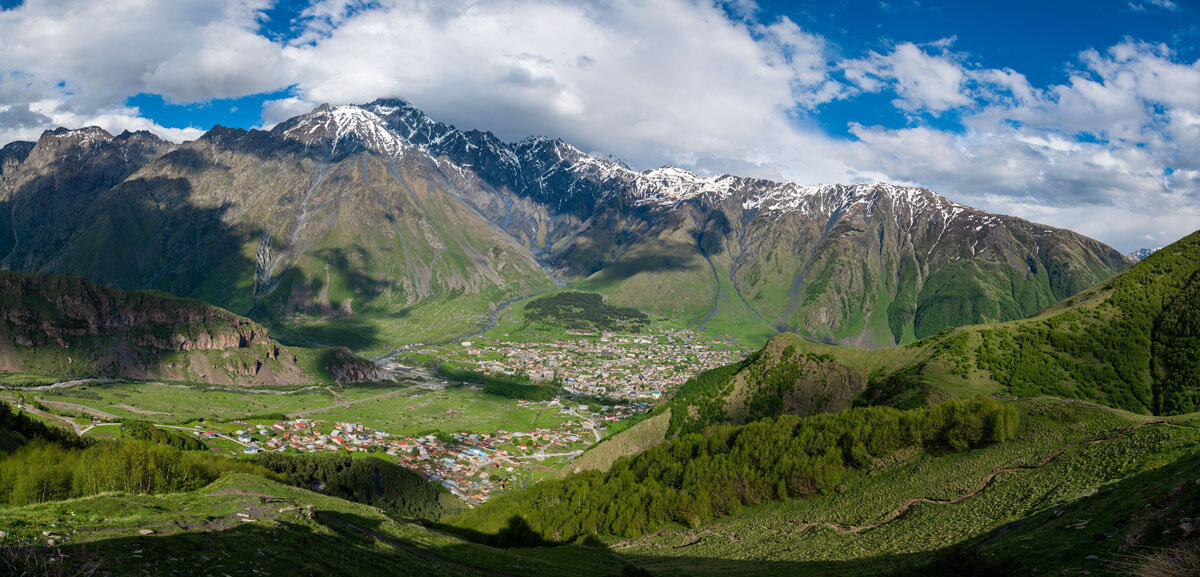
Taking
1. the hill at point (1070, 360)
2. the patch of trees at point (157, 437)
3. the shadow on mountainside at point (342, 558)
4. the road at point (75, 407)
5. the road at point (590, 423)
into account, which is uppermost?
the hill at point (1070, 360)

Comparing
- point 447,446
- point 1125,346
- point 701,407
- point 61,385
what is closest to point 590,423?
point 447,446

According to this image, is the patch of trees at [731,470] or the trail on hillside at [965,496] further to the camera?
the patch of trees at [731,470]

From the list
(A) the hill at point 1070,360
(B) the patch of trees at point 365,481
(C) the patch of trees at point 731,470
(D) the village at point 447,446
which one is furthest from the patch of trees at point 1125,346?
(D) the village at point 447,446

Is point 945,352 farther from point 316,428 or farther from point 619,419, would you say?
point 316,428

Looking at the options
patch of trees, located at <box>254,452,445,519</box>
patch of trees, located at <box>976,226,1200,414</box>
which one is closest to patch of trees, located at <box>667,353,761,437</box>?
patch of trees, located at <box>976,226,1200,414</box>

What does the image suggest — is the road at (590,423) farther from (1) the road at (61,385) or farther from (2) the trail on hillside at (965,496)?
(1) the road at (61,385)

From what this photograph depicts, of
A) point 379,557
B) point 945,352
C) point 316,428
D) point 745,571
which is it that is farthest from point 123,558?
point 316,428

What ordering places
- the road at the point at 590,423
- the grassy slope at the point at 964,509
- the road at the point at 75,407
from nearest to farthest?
the grassy slope at the point at 964,509, the road at the point at 75,407, the road at the point at 590,423
